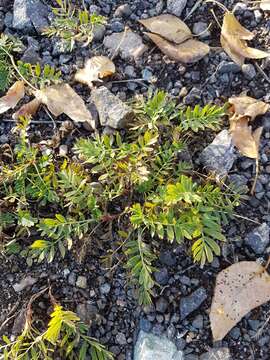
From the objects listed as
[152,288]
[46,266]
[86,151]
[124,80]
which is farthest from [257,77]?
[46,266]

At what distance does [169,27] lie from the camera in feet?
8.95

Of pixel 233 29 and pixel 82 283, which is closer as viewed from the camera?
pixel 82 283

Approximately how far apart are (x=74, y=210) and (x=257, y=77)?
37.4 inches

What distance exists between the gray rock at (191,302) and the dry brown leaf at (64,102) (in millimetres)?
804

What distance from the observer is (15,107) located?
8.83 ft

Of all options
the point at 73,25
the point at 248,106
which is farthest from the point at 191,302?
the point at 73,25

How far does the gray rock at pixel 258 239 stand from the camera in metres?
2.39

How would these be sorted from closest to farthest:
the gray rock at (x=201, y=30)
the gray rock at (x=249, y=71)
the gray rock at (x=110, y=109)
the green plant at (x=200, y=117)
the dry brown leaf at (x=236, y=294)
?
the dry brown leaf at (x=236, y=294)
the green plant at (x=200, y=117)
the gray rock at (x=110, y=109)
the gray rock at (x=249, y=71)
the gray rock at (x=201, y=30)

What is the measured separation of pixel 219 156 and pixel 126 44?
26.5 inches

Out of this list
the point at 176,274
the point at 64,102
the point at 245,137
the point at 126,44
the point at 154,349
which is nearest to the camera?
the point at 154,349

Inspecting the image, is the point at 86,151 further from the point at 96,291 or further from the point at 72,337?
the point at 72,337

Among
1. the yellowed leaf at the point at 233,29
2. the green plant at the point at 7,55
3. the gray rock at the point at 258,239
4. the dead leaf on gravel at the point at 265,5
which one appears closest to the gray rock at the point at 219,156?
the gray rock at the point at 258,239

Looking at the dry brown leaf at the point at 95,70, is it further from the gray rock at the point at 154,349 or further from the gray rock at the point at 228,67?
the gray rock at the point at 154,349

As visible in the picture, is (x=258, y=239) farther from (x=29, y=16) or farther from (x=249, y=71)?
(x=29, y=16)
